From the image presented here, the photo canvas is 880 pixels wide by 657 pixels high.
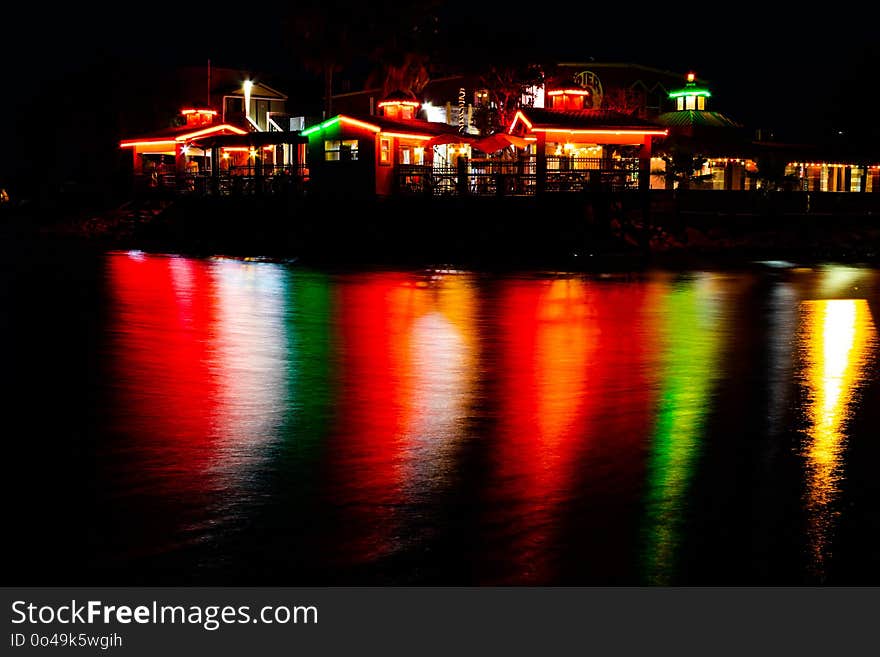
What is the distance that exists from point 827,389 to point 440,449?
5.37 metres

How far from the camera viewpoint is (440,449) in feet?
30.7

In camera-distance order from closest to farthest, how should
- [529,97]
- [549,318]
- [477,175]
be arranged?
[549,318]
[477,175]
[529,97]

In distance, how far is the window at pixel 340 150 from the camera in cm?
4731

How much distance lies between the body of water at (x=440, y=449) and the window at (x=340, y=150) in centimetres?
2814

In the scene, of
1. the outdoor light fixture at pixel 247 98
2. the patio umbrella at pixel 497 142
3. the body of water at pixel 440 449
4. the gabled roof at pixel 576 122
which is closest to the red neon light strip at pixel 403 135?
the patio umbrella at pixel 497 142

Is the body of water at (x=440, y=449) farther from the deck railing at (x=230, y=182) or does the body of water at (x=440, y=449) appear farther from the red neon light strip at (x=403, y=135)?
the deck railing at (x=230, y=182)

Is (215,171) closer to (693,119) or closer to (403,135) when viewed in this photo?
(403,135)

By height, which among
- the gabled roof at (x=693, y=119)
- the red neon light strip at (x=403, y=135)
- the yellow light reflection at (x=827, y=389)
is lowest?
the yellow light reflection at (x=827, y=389)

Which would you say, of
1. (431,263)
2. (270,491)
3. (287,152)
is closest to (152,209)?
(287,152)

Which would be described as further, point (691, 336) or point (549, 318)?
point (549, 318)

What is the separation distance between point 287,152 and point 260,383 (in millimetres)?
47925

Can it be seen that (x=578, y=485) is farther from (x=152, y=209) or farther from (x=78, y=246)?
(x=152, y=209)

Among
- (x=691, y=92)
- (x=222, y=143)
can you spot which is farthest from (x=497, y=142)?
(x=222, y=143)
